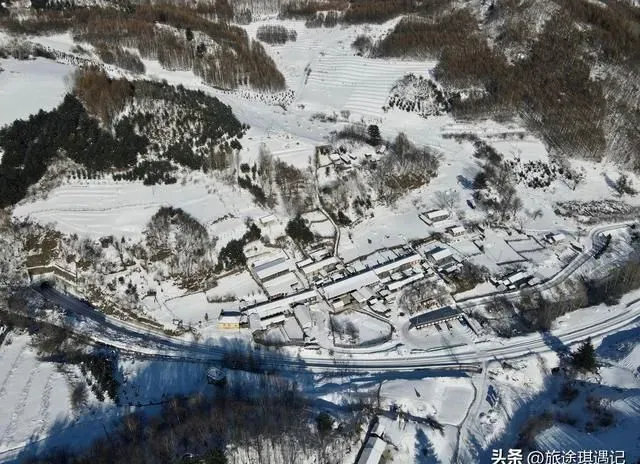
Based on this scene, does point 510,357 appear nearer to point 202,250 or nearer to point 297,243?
point 297,243

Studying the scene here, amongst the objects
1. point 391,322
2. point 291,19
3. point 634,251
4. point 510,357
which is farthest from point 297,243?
point 291,19

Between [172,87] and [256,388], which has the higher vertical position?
[172,87]

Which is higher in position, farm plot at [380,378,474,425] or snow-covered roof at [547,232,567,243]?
snow-covered roof at [547,232,567,243]

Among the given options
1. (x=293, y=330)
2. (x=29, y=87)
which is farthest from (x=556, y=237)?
(x=29, y=87)

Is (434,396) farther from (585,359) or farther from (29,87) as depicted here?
(29,87)

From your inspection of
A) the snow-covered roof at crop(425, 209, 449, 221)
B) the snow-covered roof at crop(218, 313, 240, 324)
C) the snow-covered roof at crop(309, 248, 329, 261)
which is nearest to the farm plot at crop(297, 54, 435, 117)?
the snow-covered roof at crop(425, 209, 449, 221)

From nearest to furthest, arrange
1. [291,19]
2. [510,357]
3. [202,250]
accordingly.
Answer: [510,357], [202,250], [291,19]

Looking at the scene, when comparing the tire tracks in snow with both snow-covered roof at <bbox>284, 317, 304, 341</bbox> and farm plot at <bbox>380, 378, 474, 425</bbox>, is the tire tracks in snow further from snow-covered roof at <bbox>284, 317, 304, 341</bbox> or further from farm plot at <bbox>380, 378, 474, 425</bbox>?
farm plot at <bbox>380, 378, 474, 425</bbox>
